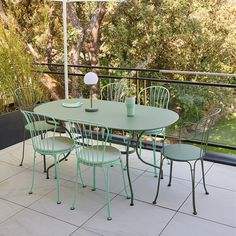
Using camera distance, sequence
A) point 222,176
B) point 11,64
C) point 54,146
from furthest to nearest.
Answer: point 11,64 → point 222,176 → point 54,146

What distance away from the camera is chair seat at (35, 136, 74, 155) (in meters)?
3.11

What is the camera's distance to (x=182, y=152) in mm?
2969

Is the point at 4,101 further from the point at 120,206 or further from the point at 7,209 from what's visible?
the point at 120,206

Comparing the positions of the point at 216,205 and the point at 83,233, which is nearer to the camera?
the point at 83,233

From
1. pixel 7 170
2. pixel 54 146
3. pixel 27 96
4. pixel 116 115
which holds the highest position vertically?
pixel 116 115

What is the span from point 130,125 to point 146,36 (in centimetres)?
681

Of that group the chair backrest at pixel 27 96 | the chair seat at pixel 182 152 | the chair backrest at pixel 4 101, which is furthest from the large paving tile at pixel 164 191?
the chair backrest at pixel 4 101

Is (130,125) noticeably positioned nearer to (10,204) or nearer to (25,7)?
(10,204)

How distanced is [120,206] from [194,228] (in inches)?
27.8

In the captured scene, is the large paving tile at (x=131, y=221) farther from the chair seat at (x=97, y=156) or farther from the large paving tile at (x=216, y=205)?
the chair seat at (x=97, y=156)

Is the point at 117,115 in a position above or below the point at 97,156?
above

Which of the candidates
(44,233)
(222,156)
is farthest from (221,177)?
(44,233)

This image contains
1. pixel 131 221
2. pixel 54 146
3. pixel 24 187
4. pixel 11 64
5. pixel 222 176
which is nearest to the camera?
pixel 131 221

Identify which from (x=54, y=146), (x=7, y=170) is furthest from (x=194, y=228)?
(x=7, y=170)
